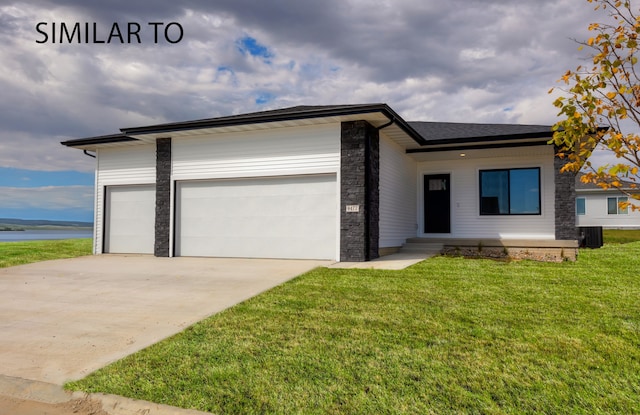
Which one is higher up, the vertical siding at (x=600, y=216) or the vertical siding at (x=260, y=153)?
the vertical siding at (x=260, y=153)

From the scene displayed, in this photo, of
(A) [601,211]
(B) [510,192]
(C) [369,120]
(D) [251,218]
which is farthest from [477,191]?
(A) [601,211]

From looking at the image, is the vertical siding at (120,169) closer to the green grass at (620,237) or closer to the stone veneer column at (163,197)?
the stone veneer column at (163,197)

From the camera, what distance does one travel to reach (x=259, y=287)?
7.27 metres

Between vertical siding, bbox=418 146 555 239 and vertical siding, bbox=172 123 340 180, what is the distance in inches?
185

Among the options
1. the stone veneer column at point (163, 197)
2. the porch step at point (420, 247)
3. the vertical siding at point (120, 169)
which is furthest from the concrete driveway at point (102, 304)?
the porch step at point (420, 247)

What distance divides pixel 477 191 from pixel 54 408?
43.2 feet

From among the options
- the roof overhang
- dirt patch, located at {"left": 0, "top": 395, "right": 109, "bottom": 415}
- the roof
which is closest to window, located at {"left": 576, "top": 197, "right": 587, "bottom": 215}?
the roof

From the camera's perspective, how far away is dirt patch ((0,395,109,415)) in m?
3.19

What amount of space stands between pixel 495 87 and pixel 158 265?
43.7ft

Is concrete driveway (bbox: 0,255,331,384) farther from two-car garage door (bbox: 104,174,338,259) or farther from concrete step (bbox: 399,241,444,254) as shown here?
concrete step (bbox: 399,241,444,254)

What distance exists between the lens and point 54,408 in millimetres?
3289

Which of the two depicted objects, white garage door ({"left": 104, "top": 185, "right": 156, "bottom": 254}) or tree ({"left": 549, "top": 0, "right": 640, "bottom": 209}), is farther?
white garage door ({"left": 104, "top": 185, "right": 156, "bottom": 254})

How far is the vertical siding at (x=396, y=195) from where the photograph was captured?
1187 cm

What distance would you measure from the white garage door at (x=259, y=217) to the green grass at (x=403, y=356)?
14.8ft
